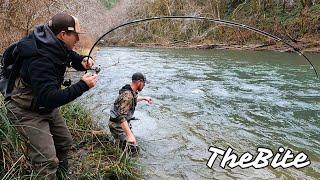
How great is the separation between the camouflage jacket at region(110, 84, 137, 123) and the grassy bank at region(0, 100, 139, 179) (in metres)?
0.35

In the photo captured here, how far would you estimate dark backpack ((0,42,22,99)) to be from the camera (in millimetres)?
3476

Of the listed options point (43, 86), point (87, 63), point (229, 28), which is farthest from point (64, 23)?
point (229, 28)

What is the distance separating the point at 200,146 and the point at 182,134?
2.55 ft

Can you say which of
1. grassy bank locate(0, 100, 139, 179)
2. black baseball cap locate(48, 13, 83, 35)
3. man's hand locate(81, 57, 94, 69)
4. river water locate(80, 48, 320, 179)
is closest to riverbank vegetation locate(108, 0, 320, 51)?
river water locate(80, 48, 320, 179)

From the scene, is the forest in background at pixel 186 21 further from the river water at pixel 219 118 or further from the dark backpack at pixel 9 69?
the dark backpack at pixel 9 69

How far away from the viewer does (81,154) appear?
5.20 m

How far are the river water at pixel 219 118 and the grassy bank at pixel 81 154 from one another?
56 cm

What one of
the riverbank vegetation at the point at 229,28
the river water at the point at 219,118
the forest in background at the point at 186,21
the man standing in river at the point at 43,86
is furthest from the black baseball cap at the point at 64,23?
the riverbank vegetation at the point at 229,28

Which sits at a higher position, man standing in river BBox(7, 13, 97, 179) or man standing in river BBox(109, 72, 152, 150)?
man standing in river BBox(7, 13, 97, 179)

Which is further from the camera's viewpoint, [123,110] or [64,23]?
[123,110]

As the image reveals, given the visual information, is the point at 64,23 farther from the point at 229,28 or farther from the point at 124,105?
the point at 229,28

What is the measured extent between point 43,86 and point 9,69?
0.50m

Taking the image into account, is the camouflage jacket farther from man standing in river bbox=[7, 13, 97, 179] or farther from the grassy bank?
man standing in river bbox=[7, 13, 97, 179]

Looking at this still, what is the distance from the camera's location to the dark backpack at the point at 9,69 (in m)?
3.48
